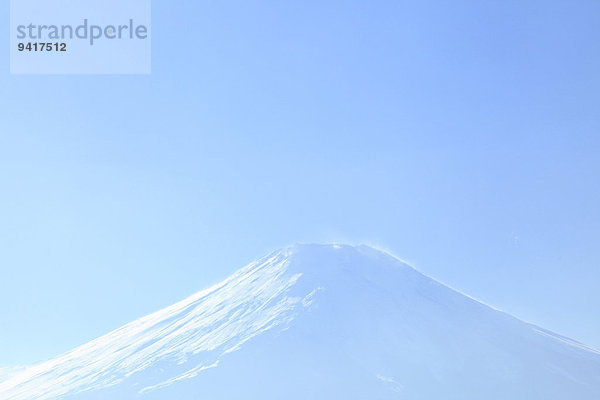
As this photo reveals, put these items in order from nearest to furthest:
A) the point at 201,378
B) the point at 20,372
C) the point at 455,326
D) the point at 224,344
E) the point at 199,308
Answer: the point at 201,378 < the point at 224,344 < the point at 455,326 < the point at 199,308 < the point at 20,372

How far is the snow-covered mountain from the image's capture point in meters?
56.0

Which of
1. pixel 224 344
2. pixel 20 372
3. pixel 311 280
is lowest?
pixel 20 372

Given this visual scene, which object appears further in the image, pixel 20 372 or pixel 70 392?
pixel 20 372

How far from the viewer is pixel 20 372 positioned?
266 feet

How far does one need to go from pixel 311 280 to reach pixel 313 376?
14748 millimetres

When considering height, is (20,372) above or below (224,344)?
below

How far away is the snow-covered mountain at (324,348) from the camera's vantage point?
56031mm

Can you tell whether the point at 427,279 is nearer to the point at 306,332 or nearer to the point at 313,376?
the point at 306,332

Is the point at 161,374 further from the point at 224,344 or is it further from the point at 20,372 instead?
the point at 20,372

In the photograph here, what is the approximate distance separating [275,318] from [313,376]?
29.1ft

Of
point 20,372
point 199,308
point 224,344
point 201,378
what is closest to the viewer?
point 201,378

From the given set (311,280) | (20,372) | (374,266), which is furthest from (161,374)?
(20,372)

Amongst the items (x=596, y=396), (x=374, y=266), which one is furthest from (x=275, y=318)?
(x=596, y=396)

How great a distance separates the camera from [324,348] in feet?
196
